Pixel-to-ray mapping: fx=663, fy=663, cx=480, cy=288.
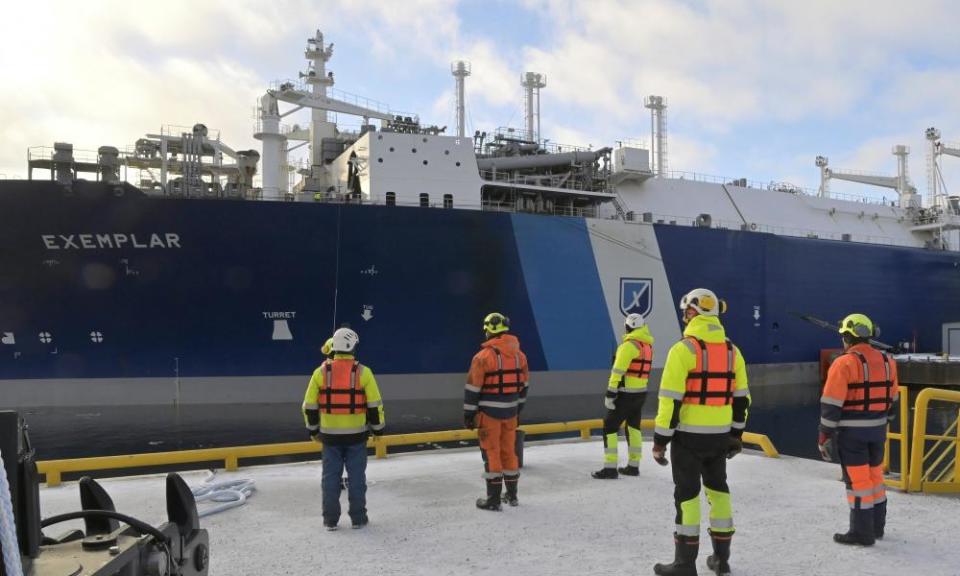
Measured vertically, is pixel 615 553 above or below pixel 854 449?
below

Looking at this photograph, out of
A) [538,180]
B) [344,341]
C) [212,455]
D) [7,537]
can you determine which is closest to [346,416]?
[344,341]

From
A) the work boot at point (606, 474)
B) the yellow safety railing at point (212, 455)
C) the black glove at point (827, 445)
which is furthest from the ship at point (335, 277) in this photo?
the black glove at point (827, 445)

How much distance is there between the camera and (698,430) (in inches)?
136

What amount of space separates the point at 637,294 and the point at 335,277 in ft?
24.5

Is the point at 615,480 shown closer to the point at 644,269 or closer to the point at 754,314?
the point at 644,269

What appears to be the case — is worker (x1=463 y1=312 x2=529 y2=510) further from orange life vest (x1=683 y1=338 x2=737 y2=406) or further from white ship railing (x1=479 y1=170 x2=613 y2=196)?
white ship railing (x1=479 y1=170 x2=613 y2=196)

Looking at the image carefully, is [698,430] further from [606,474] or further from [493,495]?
[606,474]

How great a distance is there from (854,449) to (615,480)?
2.16m

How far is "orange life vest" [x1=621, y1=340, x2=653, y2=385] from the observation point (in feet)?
18.9

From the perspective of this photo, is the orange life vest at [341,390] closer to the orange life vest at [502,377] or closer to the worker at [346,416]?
the worker at [346,416]

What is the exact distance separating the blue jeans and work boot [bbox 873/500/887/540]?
3.20 m

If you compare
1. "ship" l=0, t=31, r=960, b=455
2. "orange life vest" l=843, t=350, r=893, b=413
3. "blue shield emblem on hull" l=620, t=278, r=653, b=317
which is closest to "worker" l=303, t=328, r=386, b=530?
"orange life vest" l=843, t=350, r=893, b=413

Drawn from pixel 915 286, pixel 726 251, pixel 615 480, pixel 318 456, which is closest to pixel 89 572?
pixel 615 480

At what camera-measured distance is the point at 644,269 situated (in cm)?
1669
